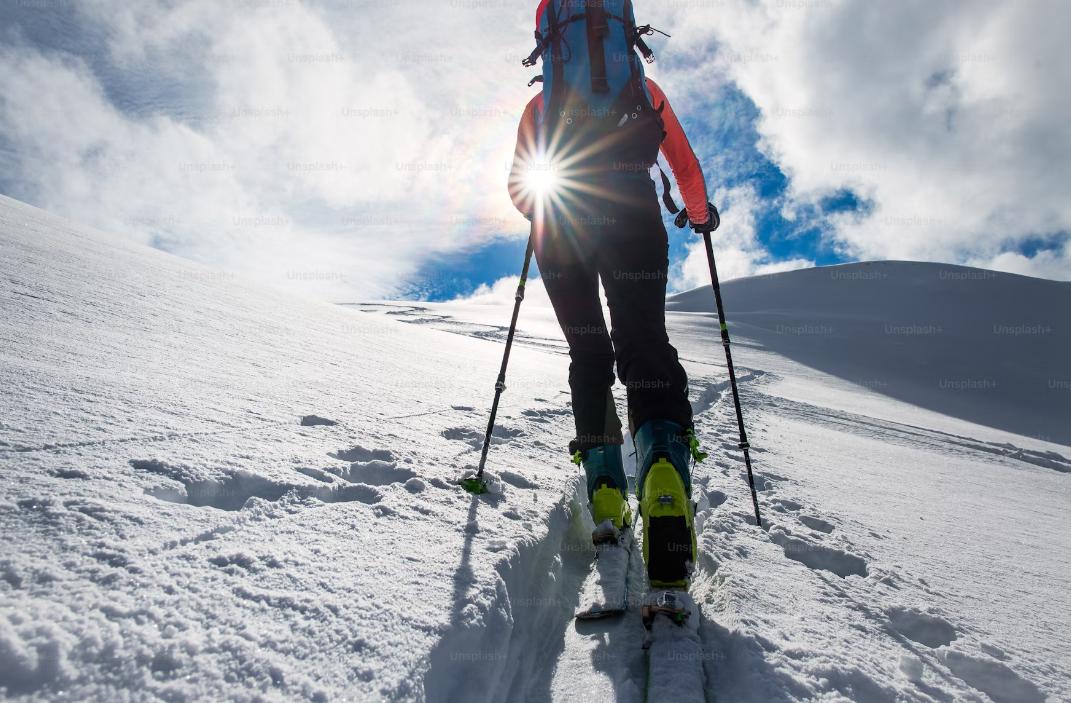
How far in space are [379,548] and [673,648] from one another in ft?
2.91

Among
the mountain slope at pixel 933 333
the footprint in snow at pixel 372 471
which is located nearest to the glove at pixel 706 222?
the footprint in snow at pixel 372 471

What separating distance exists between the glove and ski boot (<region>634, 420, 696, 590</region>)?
55.4 inches

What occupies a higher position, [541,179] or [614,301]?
[541,179]

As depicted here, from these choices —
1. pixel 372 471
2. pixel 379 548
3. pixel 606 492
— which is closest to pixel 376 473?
pixel 372 471

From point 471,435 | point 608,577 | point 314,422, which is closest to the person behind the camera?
point 608,577

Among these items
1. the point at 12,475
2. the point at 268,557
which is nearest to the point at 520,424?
the point at 268,557

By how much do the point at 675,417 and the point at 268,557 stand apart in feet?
4.72

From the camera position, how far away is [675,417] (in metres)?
2.01

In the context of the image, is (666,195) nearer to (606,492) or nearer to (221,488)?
(606,492)

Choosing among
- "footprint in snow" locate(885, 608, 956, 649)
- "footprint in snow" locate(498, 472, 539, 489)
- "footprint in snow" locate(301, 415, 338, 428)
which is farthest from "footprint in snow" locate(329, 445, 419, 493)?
"footprint in snow" locate(885, 608, 956, 649)

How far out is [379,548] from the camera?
151cm

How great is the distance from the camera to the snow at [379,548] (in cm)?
101

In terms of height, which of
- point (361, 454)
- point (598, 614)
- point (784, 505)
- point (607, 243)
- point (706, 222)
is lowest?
point (598, 614)

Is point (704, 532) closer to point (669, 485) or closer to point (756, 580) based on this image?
point (756, 580)
